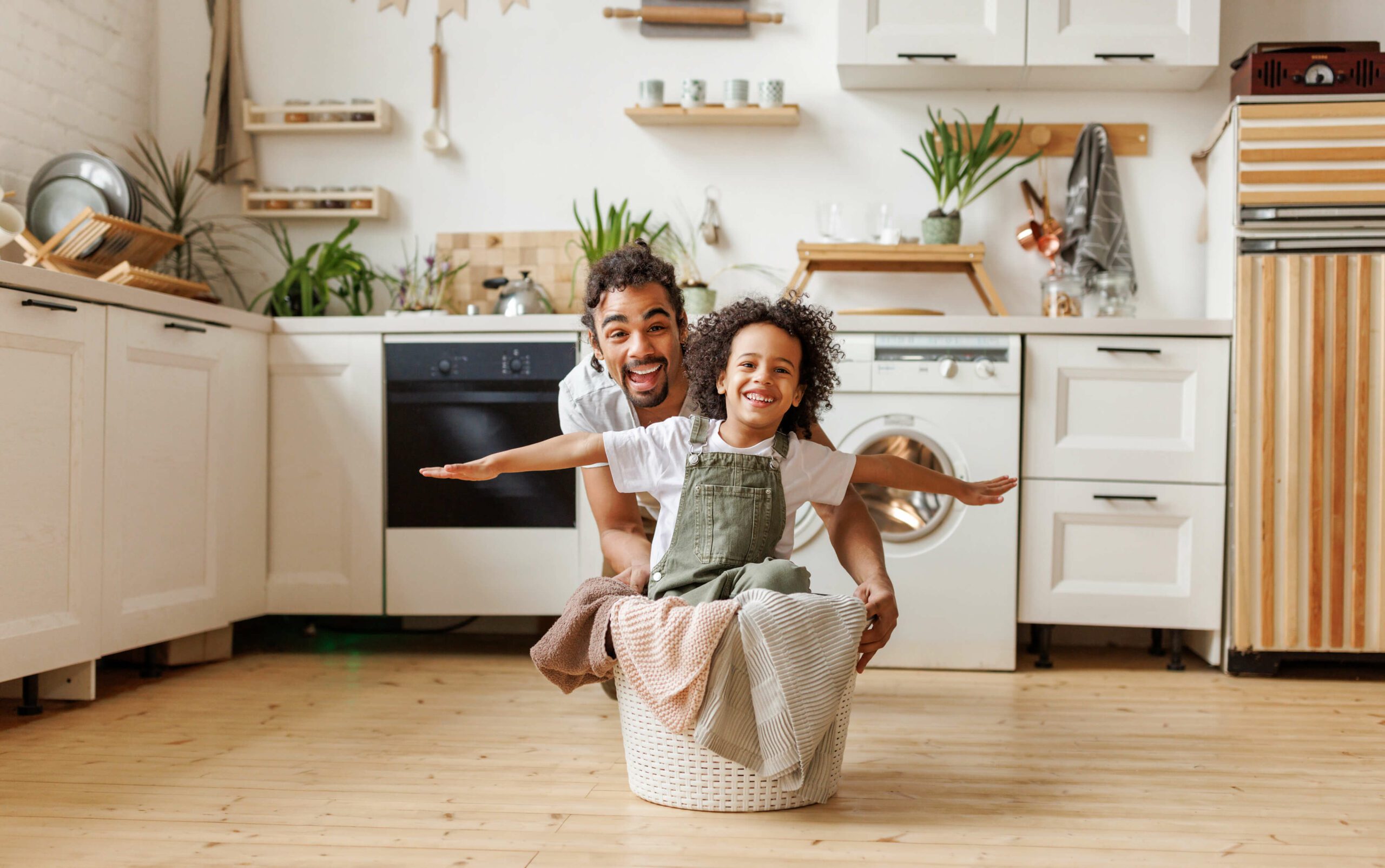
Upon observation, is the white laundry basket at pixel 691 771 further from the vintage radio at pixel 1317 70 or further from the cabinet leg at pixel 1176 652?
the vintage radio at pixel 1317 70

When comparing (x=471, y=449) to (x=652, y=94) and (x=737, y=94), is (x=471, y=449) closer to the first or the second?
(x=652, y=94)

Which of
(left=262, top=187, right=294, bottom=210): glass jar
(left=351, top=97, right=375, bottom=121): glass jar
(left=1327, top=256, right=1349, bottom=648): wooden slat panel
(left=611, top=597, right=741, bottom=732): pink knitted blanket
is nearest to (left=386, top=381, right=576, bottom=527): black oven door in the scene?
(left=262, top=187, right=294, bottom=210): glass jar

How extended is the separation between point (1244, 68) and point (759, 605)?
6.79ft

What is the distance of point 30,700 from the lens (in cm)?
202

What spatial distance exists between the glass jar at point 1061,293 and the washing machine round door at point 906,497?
21.8 inches

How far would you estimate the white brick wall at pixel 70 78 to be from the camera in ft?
8.46

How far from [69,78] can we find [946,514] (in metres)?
2.52

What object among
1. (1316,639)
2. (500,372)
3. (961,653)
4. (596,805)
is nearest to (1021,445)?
(961,653)

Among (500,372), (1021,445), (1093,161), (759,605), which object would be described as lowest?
(759,605)

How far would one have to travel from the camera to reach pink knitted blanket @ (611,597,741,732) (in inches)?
51.7

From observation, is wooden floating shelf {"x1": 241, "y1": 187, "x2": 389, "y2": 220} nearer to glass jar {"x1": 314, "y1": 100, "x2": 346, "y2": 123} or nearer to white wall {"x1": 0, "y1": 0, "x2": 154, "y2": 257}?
glass jar {"x1": 314, "y1": 100, "x2": 346, "y2": 123}

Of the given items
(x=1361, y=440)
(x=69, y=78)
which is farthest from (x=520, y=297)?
(x=1361, y=440)

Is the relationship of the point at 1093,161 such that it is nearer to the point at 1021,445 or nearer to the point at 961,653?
the point at 1021,445

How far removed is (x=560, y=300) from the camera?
10.1 ft
